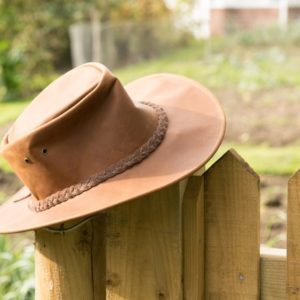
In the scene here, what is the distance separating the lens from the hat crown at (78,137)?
1354 mm

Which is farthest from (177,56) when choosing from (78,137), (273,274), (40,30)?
(78,137)

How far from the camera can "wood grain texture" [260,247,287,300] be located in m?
1.51


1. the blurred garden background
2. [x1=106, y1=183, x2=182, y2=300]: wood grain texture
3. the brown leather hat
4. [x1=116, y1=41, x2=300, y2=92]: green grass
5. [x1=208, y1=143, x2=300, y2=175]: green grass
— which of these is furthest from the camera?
[x1=116, y1=41, x2=300, y2=92]: green grass

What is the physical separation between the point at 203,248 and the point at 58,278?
290 millimetres

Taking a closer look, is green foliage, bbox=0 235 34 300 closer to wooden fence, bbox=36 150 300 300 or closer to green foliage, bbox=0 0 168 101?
wooden fence, bbox=36 150 300 300

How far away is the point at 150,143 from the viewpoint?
140 centimetres

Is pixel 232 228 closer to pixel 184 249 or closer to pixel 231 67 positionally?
pixel 184 249

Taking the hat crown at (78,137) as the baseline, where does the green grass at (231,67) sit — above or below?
below

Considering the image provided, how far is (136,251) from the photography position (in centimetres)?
148

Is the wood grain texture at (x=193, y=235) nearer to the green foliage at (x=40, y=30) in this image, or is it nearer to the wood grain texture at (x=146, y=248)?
the wood grain texture at (x=146, y=248)

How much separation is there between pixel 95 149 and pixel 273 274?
17.7 inches

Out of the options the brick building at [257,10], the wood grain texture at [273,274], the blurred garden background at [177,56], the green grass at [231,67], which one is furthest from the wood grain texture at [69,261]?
the brick building at [257,10]

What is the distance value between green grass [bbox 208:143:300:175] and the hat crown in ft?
12.3

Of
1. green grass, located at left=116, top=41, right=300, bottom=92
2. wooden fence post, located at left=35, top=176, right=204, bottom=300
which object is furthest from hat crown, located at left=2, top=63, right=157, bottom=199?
green grass, located at left=116, top=41, right=300, bottom=92
